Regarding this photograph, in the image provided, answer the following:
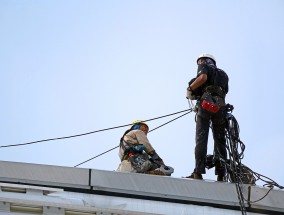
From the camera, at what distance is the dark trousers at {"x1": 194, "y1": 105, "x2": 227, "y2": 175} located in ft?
30.7

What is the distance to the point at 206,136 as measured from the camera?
9469 millimetres

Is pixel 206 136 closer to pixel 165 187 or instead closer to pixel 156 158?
pixel 156 158

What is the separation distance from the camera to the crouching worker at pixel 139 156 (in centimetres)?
991

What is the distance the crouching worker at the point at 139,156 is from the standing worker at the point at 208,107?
2.12 feet

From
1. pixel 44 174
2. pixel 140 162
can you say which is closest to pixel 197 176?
pixel 140 162

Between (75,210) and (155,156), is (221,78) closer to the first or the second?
(155,156)

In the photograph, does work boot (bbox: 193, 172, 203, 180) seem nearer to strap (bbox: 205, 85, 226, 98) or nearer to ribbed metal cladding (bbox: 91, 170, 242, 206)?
ribbed metal cladding (bbox: 91, 170, 242, 206)

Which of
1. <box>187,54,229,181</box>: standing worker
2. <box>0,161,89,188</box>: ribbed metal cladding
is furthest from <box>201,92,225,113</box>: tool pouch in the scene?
<box>0,161,89,188</box>: ribbed metal cladding

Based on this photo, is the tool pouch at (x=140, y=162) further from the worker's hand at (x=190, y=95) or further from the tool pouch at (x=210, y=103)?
the tool pouch at (x=210, y=103)

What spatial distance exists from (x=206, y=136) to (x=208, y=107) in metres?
0.38

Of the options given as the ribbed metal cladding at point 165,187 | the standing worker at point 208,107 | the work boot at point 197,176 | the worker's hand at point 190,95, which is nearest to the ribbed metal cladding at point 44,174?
the ribbed metal cladding at point 165,187

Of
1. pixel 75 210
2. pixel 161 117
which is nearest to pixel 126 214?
pixel 75 210

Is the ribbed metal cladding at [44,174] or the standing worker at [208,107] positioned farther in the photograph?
the standing worker at [208,107]

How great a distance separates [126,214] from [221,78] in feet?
11.3
